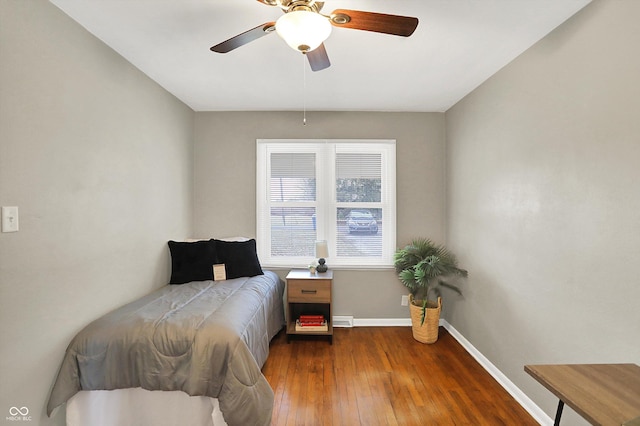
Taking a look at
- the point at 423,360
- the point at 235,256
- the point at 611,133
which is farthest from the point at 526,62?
the point at 235,256

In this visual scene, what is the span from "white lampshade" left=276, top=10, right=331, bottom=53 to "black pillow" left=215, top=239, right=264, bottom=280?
7.11 ft

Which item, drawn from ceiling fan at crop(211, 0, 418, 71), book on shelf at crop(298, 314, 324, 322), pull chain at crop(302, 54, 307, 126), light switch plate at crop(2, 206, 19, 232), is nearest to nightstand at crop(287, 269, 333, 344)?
book on shelf at crop(298, 314, 324, 322)

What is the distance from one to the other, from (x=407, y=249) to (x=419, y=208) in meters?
0.55

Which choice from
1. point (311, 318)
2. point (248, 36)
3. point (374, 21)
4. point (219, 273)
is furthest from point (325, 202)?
point (374, 21)

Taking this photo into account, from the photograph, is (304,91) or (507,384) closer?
(507,384)

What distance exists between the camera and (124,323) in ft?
5.92

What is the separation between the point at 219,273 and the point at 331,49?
222cm

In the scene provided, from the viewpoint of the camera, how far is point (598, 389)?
3.46 ft

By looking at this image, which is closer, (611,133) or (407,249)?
(611,133)

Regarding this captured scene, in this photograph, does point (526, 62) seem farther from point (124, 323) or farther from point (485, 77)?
point (124, 323)

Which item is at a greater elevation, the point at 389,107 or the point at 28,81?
the point at 389,107

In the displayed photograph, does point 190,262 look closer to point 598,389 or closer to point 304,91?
point 304,91

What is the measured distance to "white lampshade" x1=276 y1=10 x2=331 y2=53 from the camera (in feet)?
4.03

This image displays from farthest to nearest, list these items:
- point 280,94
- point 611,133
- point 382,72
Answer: point 280,94 < point 382,72 < point 611,133
